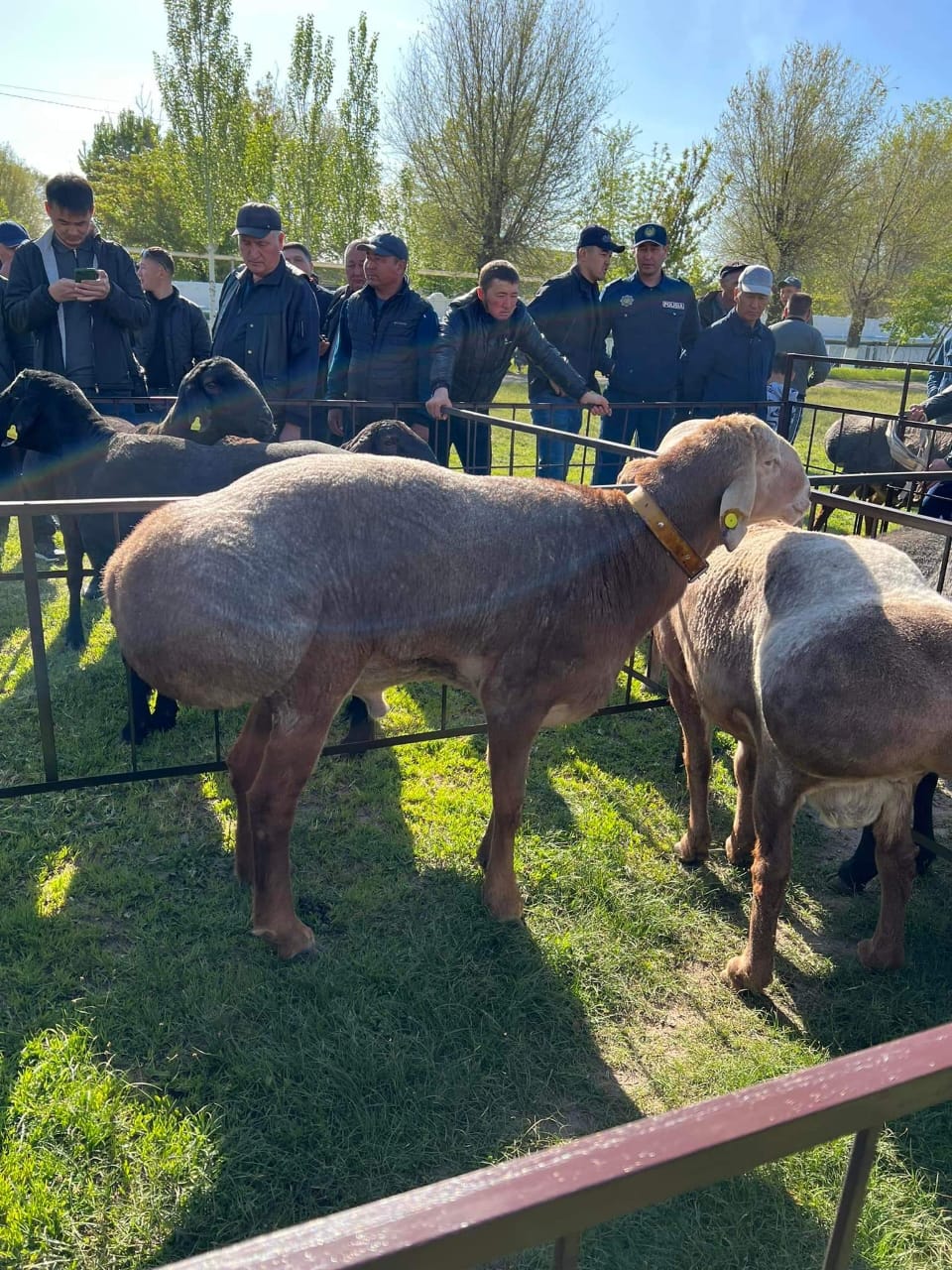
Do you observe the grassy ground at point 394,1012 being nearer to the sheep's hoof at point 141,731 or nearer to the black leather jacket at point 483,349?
the sheep's hoof at point 141,731

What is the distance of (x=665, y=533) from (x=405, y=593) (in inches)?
42.1

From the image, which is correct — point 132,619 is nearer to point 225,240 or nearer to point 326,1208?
point 326,1208

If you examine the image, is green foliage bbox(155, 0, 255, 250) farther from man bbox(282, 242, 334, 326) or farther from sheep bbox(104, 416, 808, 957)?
sheep bbox(104, 416, 808, 957)

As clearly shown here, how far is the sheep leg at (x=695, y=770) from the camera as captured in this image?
4.14 m

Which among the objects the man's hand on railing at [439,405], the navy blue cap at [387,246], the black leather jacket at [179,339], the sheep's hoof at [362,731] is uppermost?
the navy blue cap at [387,246]

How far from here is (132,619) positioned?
2814mm

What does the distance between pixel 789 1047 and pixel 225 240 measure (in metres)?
32.5

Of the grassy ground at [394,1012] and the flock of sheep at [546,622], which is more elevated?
the flock of sheep at [546,622]

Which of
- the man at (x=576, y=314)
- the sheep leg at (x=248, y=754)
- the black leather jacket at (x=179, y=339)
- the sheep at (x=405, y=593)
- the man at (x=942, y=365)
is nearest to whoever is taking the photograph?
the sheep at (x=405, y=593)

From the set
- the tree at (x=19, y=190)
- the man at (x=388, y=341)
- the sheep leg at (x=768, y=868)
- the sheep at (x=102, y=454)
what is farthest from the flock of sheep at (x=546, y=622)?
the tree at (x=19, y=190)

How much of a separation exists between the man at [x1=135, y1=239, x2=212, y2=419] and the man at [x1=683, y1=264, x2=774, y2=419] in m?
4.44

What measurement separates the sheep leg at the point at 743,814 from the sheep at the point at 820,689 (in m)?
0.01

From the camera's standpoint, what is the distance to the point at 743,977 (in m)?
3.35

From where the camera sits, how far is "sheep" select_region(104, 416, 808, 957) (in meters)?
2.79
